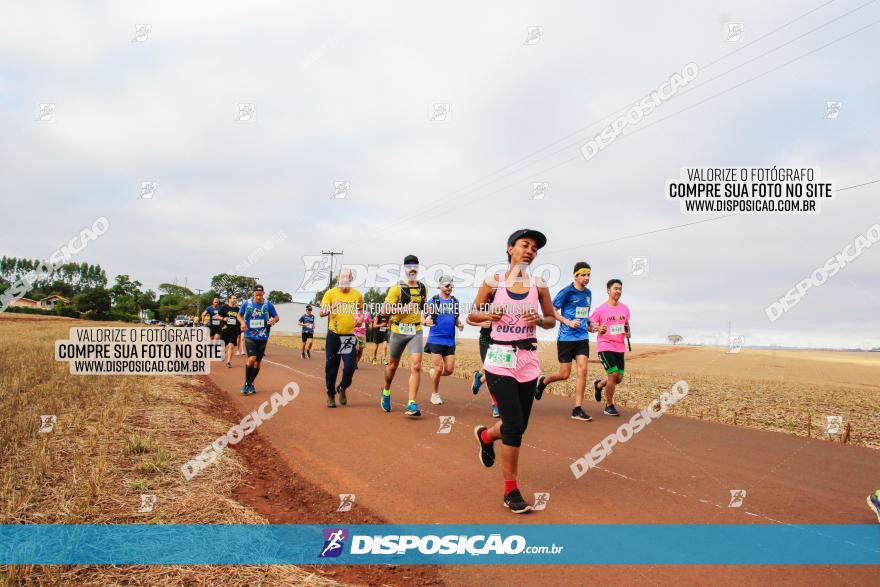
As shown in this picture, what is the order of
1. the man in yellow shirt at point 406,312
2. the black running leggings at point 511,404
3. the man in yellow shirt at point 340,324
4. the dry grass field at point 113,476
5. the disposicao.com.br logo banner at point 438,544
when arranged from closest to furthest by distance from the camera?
the dry grass field at point 113,476 → the disposicao.com.br logo banner at point 438,544 → the black running leggings at point 511,404 → the man in yellow shirt at point 406,312 → the man in yellow shirt at point 340,324

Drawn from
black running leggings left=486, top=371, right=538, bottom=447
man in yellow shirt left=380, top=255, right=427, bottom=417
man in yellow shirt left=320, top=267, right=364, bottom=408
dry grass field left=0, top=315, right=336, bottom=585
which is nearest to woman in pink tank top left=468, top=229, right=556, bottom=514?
black running leggings left=486, top=371, right=538, bottom=447

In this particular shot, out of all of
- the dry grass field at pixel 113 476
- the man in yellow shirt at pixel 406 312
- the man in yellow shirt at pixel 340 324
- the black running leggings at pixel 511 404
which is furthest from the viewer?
the man in yellow shirt at pixel 340 324

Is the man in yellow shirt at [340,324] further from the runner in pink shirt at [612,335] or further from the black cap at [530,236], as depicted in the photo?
the black cap at [530,236]

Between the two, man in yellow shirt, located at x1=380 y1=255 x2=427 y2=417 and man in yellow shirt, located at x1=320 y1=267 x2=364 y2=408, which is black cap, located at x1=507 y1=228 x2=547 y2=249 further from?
man in yellow shirt, located at x1=320 y1=267 x2=364 y2=408

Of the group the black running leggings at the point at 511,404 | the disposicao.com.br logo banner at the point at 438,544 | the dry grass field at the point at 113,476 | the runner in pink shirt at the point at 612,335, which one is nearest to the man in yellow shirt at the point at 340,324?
the dry grass field at the point at 113,476

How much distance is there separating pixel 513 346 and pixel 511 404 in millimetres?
484

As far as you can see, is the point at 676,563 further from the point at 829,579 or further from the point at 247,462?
the point at 247,462

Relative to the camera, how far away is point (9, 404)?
6438mm

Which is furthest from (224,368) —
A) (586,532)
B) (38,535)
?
(586,532)

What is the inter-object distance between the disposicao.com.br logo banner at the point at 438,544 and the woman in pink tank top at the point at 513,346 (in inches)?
22.2

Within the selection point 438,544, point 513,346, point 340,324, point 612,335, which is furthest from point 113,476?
point 612,335

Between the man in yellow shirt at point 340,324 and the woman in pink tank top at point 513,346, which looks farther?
the man in yellow shirt at point 340,324

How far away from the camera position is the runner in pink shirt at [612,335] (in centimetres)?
862

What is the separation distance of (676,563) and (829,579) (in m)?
0.91
